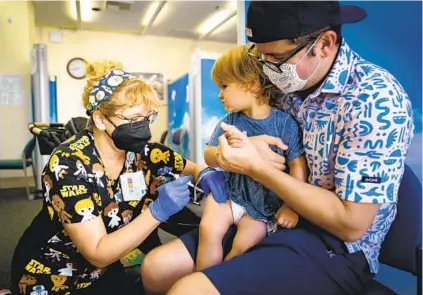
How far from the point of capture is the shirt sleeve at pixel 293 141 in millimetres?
1096

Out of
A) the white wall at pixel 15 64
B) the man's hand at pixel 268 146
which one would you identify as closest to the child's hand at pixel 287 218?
the man's hand at pixel 268 146

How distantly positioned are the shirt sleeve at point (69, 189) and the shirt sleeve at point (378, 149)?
78 centimetres

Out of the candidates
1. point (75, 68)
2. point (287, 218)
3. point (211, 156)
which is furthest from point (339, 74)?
point (75, 68)

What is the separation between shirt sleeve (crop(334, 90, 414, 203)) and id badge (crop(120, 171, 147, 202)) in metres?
0.82

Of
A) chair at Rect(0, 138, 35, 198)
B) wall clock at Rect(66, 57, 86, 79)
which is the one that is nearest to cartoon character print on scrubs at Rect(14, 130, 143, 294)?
chair at Rect(0, 138, 35, 198)

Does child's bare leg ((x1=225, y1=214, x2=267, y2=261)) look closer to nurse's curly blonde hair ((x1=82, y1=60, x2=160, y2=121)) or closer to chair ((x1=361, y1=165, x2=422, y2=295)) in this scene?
chair ((x1=361, y1=165, x2=422, y2=295))

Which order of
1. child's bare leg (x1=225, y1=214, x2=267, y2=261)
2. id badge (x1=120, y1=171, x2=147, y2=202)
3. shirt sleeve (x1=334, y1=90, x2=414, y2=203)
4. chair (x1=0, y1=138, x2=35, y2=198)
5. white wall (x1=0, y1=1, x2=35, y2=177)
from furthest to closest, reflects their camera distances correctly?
white wall (x1=0, y1=1, x2=35, y2=177) → chair (x1=0, y1=138, x2=35, y2=198) → id badge (x1=120, y1=171, x2=147, y2=202) → child's bare leg (x1=225, y1=214, x2=267, y2=261) → shirt sleeve (x1=334, y1=90, x2=414, y2=203)

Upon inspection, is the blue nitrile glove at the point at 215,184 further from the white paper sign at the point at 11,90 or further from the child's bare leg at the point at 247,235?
the white paper sign at the point at 11,90

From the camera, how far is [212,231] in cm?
116

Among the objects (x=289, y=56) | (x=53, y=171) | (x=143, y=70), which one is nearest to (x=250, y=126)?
(x=289, y=56)

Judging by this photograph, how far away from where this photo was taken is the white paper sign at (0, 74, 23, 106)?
17.8ft

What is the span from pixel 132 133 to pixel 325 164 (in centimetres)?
68

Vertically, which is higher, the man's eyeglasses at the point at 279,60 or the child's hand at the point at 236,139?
the man's eyeglasses at the point at 279,60

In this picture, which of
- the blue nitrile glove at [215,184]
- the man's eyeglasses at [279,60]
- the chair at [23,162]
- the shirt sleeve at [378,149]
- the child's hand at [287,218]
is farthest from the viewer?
the chair at [23,162]
